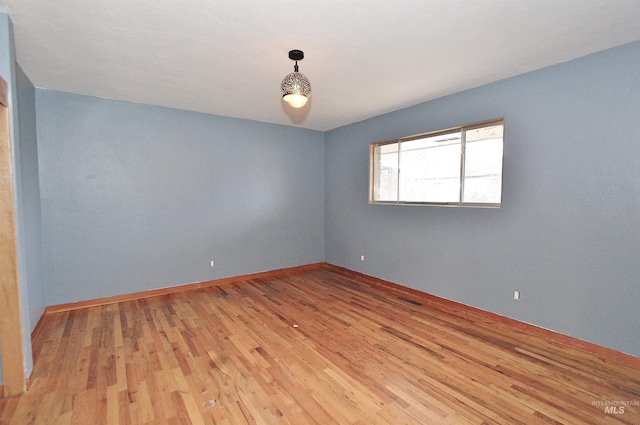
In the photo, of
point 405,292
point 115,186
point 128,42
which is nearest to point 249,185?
point 115,186

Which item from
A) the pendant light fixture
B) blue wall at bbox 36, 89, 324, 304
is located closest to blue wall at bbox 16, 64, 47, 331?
blue wall at bbox 36, 89, 324, 304

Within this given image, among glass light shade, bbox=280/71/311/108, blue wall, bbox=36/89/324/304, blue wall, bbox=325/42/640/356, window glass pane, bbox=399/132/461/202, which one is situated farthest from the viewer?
window glass pane, bbox=399/132/461/202

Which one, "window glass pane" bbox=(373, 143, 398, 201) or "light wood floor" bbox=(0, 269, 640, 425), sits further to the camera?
"window glass pane" bbox=(373, 143, 398, 201)

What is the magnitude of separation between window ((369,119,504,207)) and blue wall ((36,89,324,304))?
162cm

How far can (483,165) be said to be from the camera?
10.8ft

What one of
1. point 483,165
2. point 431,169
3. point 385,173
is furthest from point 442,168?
point 385,173

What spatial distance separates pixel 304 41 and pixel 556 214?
2914mm

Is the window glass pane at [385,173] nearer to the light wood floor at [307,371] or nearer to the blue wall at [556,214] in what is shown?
the blue wall at [556,214]

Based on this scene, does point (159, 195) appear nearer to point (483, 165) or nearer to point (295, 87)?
point (295, 87)

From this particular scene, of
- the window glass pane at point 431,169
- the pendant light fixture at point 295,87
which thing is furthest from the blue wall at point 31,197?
the window glass pane at point 431,169

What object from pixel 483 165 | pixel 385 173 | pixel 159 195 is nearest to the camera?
pixel 483 165

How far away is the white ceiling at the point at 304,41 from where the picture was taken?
74.5 inches

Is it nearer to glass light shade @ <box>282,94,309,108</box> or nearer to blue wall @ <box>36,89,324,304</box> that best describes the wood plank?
blue wall @ <box>36,89,324,304</box>

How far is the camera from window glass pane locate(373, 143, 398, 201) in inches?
173
